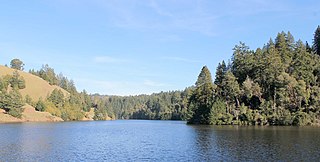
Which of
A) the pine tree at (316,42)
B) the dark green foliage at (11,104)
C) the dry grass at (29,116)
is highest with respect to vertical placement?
the pine tree at (316,42)

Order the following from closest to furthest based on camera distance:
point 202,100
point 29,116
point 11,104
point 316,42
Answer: point 202,100 → point 316,42 → point 11,104 → point 29,116

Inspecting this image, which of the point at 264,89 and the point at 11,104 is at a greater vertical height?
the point at 264,89

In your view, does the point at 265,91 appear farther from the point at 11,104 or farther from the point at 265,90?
the point at 11,104

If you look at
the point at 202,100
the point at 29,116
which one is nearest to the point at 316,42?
the point at 202,100

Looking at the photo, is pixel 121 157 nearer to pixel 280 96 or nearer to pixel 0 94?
pixel 280 96

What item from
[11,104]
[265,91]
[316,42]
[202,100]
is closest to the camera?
[265,91]

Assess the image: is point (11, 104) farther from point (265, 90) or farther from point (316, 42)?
point (316, 42)

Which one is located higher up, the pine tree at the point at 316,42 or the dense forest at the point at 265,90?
the pine tree at the point at 316,42

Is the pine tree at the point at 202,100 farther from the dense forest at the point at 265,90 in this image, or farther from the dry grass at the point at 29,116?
the dry grass at the point at 29,116

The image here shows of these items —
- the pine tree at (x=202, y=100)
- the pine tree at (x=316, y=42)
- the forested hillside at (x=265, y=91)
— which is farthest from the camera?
the pine tree at (x=316, y=42)

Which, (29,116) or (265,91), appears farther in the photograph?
(29,116)

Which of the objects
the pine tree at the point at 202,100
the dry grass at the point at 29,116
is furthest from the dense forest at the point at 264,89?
the dry grass at the point at 29,116

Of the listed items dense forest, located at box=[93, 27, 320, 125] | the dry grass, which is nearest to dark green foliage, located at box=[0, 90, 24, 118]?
the dry grass

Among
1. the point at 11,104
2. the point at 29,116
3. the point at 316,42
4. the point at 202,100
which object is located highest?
the point at 316,42
